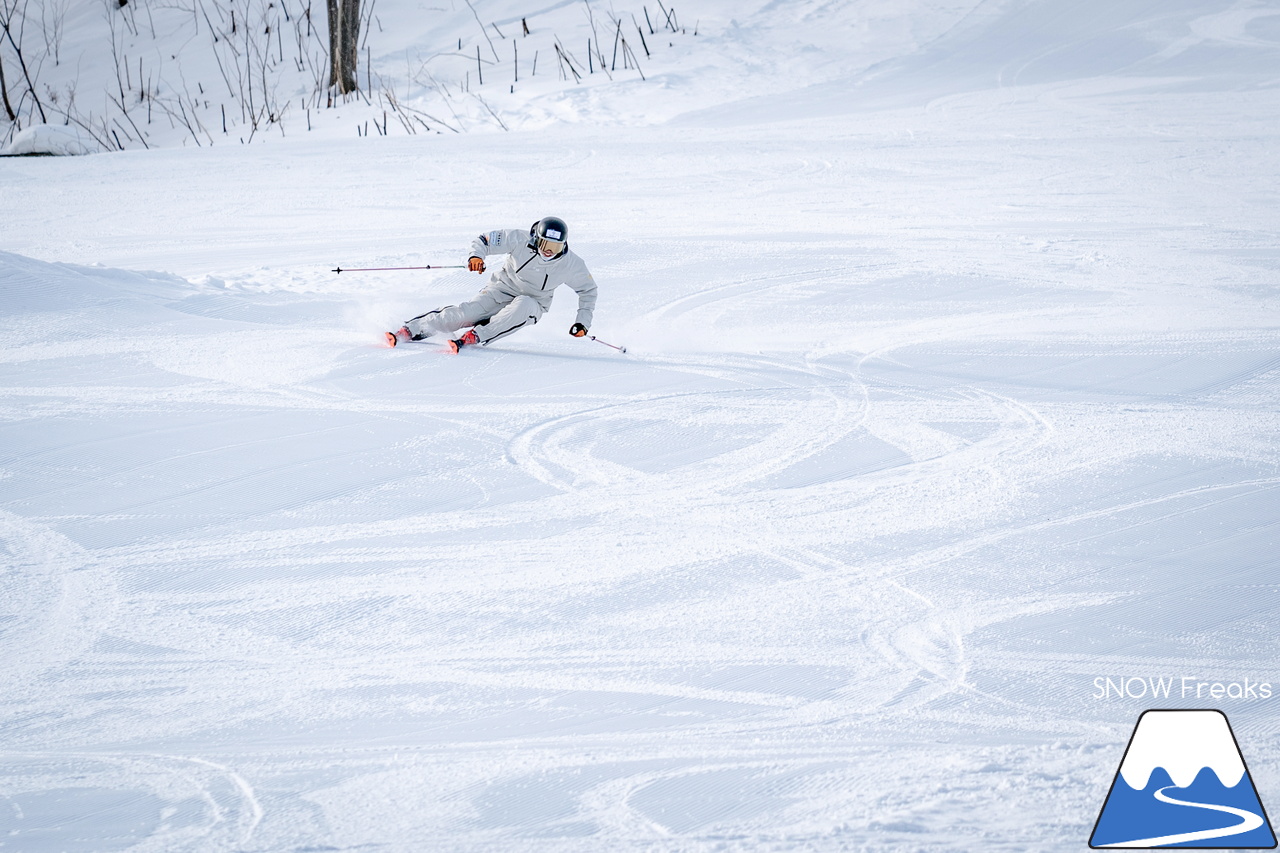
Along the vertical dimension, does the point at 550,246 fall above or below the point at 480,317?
above

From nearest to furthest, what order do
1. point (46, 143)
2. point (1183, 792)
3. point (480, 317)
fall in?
point (1183, 792) → point (480, 317) → point (46, 143)

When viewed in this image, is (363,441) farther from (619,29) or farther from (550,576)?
(619,29)

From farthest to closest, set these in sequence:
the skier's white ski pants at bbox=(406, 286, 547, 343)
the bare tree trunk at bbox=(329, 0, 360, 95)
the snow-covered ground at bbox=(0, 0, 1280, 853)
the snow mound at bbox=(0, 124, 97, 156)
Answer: the bare tree trunk at bbox=(329, 0, 360, 95) < the snow mound at bbox=(0, 124, 97, 156) < the skier's white ski pants at bbox=(406, 286, 547, 343) < the snow-covered ground at bbox=(0, 0, 1280, 853)

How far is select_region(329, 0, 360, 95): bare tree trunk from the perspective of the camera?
19.1 metres

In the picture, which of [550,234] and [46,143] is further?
[46,143]

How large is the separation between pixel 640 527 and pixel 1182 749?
2.19 meters

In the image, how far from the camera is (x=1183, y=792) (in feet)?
10.0

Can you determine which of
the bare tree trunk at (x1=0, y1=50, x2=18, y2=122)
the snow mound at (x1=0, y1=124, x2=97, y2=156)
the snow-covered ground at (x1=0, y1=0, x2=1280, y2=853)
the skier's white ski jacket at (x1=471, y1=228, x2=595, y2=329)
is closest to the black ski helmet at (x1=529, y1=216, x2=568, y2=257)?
the skier's white ski jacket at (x1=471, y1=228, x2=595, y2=329)

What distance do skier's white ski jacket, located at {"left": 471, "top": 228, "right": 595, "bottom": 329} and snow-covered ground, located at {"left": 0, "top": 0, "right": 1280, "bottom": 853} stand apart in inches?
15.9

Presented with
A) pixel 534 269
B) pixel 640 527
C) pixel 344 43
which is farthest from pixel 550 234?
pixel 344 43

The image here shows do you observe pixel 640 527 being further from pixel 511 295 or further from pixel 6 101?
pixel 6 101

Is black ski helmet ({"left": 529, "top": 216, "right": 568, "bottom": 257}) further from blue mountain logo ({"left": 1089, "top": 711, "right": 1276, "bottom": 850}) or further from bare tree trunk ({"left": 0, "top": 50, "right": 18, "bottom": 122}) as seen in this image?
bare tree trunk ({"left": 0, "top": 50, "right": 18, "bottom": 122})

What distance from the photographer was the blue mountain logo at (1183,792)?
2.87 meters

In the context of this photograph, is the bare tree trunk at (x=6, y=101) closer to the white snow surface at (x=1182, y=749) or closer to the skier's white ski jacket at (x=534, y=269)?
the skier's white ski jacket at (x=534, y=269)
